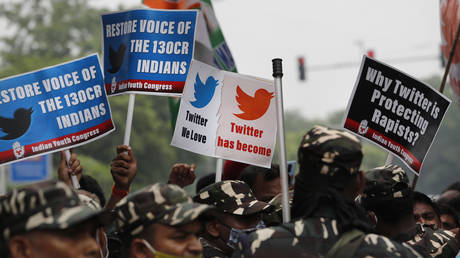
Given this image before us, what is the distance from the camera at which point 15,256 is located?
272 cm

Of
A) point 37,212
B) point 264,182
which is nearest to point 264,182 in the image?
point 264,182

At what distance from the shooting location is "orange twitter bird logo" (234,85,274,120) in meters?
5.39

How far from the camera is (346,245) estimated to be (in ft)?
9.52

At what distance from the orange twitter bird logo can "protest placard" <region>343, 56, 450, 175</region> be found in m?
0.77

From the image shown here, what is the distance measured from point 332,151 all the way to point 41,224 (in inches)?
46.5

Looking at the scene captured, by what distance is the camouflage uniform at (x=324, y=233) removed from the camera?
2920mm

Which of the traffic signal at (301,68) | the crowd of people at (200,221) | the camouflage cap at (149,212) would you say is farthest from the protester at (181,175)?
the traffic signal at (301,68)

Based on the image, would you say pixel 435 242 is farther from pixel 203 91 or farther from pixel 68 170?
pixel 68 170

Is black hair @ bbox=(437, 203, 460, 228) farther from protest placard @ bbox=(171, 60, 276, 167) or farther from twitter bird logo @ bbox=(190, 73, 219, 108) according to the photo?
twitter bird logo @ bbox=(190, 73, 219, 108)

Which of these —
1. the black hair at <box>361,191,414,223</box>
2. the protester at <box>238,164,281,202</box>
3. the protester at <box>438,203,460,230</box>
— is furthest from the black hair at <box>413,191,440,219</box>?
the black hair at <box>361,191,414,223</box>

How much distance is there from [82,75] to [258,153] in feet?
4.54

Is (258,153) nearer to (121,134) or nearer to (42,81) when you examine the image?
(42,81)

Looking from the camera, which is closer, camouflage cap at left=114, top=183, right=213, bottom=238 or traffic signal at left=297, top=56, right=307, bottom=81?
camouflage cap at left=114, top=183, right=213, bottom=238

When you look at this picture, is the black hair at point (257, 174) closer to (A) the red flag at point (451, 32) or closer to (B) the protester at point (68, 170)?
(B) the protester at point (68, 170)
